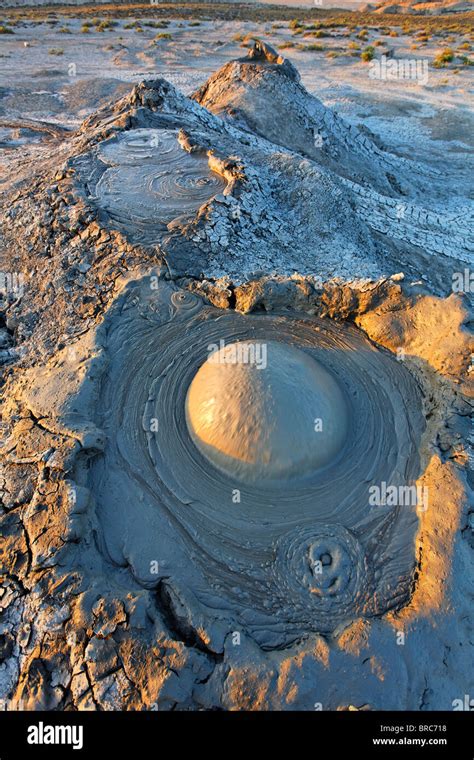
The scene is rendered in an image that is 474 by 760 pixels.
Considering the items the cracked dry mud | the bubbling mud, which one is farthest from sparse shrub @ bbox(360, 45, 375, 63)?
the bubbling mud

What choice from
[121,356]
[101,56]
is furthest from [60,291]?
[101,56]

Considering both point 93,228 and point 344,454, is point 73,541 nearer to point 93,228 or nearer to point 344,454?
point 344,454

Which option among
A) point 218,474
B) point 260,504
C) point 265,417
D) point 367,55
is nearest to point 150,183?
point 265,417

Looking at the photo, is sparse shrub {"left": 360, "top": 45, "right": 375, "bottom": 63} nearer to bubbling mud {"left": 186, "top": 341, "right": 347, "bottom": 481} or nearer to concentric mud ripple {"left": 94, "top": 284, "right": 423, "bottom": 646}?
concentric mud ripple {"left": 94, "top": 284, "right": 423, "bottom": 646}

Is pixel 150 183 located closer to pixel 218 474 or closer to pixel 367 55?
pixel 218 474

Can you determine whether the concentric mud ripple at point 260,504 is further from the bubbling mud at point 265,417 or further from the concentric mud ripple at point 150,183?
the concentric mud ripple at point 150,183

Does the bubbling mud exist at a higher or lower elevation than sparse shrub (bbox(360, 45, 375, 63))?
lower

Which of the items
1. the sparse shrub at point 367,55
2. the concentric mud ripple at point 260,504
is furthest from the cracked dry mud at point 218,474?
the sparse shrub at point 367,55

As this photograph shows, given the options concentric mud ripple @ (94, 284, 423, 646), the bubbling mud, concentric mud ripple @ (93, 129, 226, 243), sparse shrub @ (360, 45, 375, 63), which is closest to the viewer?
concentric mud ripple @ (94, 284, 423, 646)
